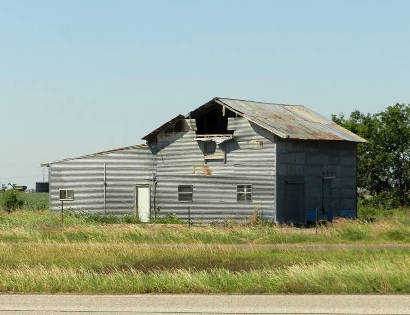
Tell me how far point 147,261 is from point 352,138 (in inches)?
1009

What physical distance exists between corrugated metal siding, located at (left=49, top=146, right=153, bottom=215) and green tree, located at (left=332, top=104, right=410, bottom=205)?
63.2ft

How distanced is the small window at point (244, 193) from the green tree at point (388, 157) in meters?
18.6

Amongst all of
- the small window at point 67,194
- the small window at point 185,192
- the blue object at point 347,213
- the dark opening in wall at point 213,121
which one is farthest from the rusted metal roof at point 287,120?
the small window at point 67,194

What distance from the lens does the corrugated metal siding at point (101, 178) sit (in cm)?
4272

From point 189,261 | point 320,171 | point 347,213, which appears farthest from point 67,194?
point 189,261

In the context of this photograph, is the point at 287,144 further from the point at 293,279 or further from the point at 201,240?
the point at 293,279

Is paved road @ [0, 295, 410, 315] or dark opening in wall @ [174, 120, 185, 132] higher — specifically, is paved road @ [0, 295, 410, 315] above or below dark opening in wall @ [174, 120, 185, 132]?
below

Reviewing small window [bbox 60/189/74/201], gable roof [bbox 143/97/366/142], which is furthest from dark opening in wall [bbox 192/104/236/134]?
small window [bbox 60/189/74/201]

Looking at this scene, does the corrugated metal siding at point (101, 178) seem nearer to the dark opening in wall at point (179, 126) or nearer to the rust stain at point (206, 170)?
the dark opening in wall at point (179, 126)

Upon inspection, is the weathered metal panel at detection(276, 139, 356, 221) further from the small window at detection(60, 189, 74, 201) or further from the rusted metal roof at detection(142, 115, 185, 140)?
the small window at detection(60, 189, 74, 201)

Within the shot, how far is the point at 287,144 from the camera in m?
40.8

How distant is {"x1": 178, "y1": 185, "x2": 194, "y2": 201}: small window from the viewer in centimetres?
4103

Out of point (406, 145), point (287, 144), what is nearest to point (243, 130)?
point (287, 144)

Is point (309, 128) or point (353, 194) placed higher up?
point (309, 128)
